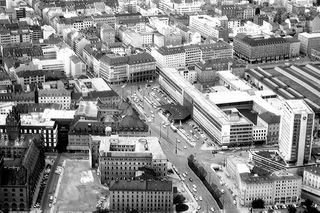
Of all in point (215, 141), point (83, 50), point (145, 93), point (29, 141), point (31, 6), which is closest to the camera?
point (29, 141)

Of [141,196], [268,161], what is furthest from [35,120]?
[268,161]

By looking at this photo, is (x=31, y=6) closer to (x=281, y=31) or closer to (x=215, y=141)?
(x=281, y=31)

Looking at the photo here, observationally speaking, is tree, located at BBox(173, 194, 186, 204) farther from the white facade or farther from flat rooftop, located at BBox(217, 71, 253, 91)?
flat rooftop, located at BBox(217, 71, 253, 91)

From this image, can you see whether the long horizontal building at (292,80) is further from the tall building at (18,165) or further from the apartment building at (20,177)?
the apartment building at (20,177)

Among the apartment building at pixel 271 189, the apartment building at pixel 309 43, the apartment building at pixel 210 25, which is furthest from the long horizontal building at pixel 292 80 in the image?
the apartment building at pixel 271 189

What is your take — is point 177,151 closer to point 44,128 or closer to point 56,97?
point 44,128

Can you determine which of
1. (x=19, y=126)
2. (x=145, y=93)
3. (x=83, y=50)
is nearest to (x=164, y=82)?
(x=145, y=93)
